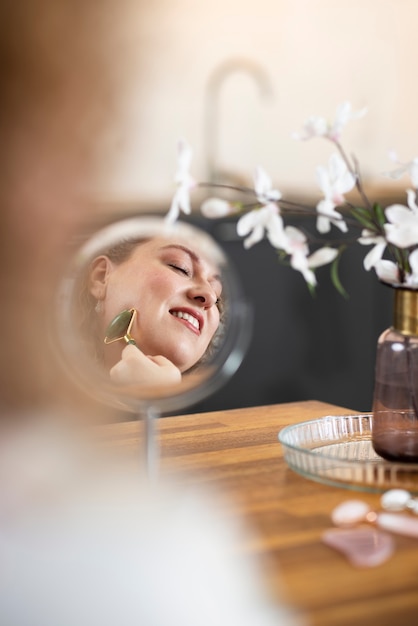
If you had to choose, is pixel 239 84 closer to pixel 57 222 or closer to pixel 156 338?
pixel 156 338

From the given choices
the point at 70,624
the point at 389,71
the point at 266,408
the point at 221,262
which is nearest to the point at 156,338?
the point at 221,262

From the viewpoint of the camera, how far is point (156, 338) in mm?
486

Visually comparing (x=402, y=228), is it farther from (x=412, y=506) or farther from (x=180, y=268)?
(x=180, y=268)

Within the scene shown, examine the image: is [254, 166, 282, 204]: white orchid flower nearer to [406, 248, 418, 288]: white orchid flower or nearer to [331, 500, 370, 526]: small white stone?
[406, 248, 418, 288]: white orchid flower

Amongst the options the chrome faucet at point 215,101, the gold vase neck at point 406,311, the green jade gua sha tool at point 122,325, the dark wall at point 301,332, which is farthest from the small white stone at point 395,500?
the chrome faucet at point 215,101

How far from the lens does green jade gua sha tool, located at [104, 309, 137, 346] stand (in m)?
0.43

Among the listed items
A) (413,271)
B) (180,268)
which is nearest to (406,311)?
(413,271)

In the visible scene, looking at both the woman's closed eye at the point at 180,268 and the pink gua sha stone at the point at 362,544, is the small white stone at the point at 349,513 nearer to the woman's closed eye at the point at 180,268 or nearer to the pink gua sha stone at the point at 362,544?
the pink gua sha stone at the point at 362,544

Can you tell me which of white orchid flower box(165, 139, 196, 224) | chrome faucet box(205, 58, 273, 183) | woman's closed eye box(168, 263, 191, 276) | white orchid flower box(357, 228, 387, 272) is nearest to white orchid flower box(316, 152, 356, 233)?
white orchid flower box(357, 228, 387, 272)

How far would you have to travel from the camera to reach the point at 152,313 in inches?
18.4

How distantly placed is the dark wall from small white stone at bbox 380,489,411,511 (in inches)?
76.9

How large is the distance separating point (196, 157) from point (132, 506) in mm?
2963

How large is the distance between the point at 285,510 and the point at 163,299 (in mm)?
358

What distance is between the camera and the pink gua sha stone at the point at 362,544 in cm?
64
